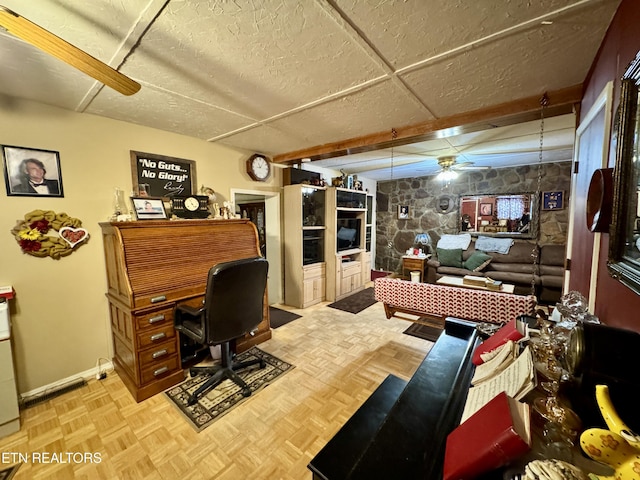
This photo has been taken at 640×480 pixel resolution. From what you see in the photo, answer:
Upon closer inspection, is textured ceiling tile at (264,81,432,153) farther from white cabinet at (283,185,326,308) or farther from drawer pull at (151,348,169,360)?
drawer pull at (151,348,169,360)

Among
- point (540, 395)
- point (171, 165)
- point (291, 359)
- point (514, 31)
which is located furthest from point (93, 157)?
point (540, 395)

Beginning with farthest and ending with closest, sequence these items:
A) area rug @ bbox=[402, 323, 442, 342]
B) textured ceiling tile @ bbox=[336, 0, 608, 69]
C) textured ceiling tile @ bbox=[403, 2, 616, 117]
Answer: area rug @ bbox=[402, 323, 442, 342]
textured ceiling tile @ bbox=[403, 2, 616, 117]
textured ceiling tile @ bbox=[336, 0, 608, 69]

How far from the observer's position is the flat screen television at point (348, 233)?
4.46m

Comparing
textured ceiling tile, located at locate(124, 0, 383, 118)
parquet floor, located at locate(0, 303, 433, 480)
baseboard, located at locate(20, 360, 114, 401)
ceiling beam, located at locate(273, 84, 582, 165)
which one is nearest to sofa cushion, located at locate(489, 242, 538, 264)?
ceiling beam, located at locate(273, 84, 582, 165)

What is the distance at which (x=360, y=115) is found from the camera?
227 cm

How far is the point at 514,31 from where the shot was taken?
1.25 m

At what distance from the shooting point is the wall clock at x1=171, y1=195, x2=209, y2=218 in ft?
8.25

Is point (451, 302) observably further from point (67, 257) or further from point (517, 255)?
point (67, 257)

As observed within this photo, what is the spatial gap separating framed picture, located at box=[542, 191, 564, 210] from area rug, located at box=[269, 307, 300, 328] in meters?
4.87

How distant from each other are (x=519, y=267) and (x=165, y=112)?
5.65 meters

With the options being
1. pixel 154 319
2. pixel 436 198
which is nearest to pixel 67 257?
pixel 154 319

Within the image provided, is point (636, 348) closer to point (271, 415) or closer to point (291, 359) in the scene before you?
point (271, 415)

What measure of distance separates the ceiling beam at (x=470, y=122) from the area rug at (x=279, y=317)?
230 centimetres

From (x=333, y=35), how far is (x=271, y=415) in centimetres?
246
